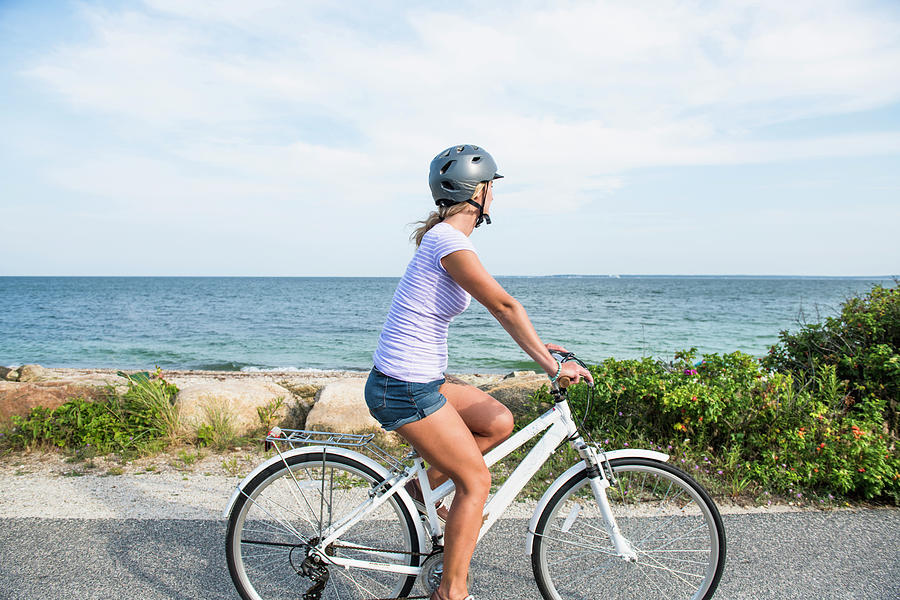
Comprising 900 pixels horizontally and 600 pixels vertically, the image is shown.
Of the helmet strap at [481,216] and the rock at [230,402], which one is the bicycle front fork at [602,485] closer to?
the helmet strap at [481,216]

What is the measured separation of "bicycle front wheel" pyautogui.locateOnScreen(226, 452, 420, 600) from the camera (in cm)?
268

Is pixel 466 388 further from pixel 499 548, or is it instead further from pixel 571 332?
pixel 571 332


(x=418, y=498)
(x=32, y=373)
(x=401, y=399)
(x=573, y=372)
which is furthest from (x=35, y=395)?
(x=32, y=373)

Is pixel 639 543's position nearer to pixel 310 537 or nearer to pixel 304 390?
pixel 310 537

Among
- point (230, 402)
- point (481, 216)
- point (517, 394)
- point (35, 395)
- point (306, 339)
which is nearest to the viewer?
point (481, 216)

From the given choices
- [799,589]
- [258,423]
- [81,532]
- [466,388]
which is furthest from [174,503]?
[799,589]

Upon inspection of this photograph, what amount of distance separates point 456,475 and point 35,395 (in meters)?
5.00

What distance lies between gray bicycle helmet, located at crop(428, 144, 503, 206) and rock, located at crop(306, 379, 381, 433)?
3639 mm

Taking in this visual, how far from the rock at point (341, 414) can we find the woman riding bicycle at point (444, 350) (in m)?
3.39

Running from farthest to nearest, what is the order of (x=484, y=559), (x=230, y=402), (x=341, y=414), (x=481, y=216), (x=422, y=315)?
(x=341, y=414) → (x=230, y=402) → (x=484, y=559) → (x=481, y=216) → (x=422, y=315)

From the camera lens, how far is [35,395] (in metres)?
5.49

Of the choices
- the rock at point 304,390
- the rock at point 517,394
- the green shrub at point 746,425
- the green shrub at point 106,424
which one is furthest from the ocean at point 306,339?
the green shrub at point 106,424

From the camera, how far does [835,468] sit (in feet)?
13.5

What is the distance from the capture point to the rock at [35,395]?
5363 millimetres
